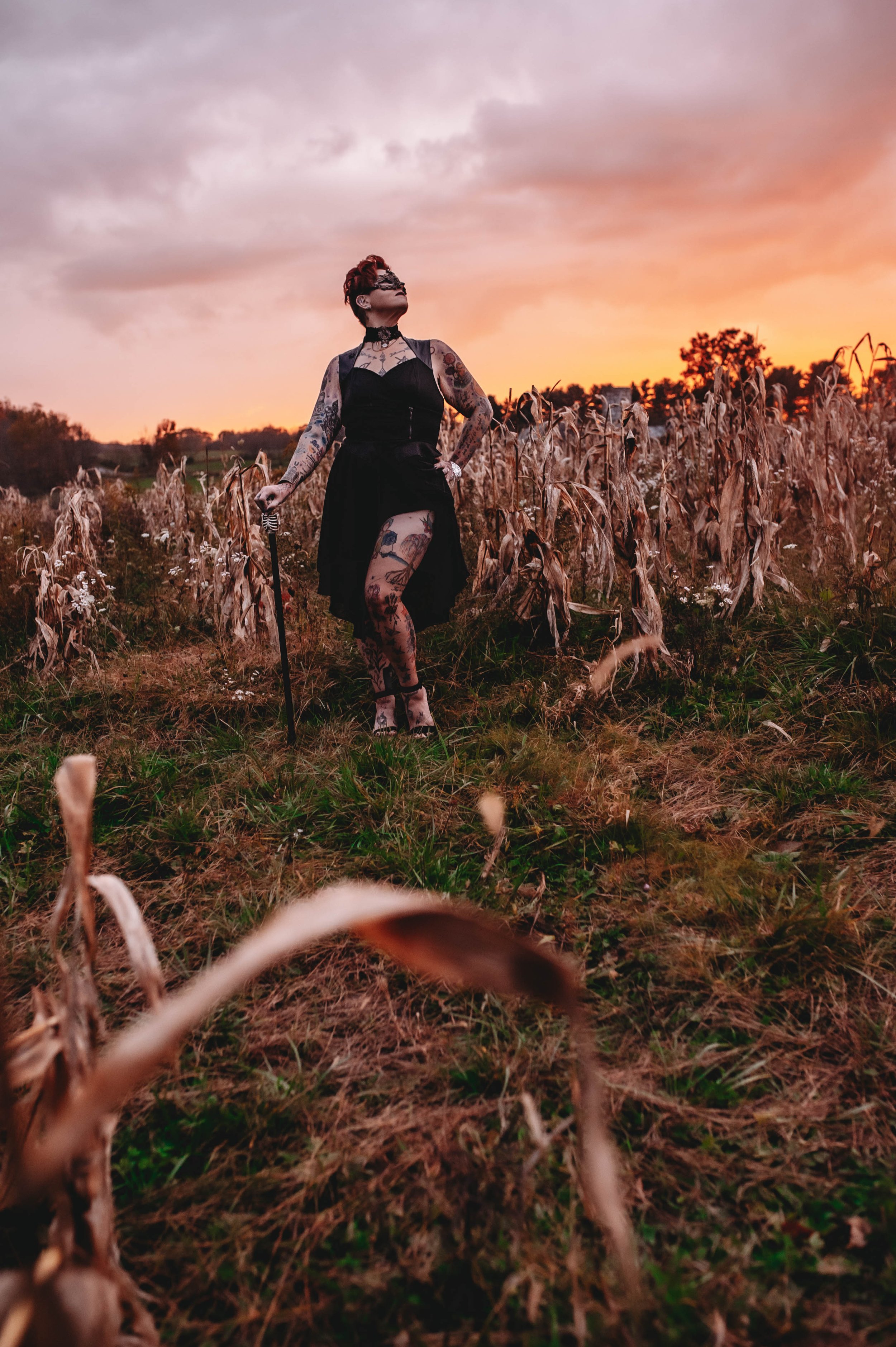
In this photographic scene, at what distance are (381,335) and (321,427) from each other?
0.50 metres

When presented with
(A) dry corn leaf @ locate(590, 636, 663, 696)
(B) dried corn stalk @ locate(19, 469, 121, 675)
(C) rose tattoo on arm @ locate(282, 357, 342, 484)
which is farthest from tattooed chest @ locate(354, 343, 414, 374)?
(B) dried corn stalk @ locate(19, 469, 121, 675)

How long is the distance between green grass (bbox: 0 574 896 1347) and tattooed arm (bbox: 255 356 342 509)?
1240mm

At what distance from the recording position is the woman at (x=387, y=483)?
3480mm

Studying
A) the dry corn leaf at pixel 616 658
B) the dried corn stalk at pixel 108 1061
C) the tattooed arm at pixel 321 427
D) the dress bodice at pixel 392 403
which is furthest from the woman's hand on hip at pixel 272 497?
the dried corn stalk at pixel 108 1061

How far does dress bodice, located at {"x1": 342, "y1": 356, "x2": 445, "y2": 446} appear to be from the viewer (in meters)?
3.48

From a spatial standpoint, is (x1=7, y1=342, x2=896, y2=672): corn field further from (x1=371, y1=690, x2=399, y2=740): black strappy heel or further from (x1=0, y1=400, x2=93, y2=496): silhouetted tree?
(x1=0, y1=400, x2=93, y2=496): silhouetted tree

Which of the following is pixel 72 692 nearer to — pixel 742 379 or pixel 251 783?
pixel 251 783

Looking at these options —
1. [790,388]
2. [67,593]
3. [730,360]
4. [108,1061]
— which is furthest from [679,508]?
[790,388]

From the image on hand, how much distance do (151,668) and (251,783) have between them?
169 centimetres

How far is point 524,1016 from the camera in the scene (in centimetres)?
191

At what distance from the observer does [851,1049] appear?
1757 millimetres

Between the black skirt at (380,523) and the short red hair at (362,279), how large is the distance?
0.62 meters

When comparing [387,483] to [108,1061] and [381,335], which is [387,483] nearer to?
[381,335]

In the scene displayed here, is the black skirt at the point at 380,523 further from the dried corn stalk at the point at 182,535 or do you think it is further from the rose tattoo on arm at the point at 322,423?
the dried corn stalk at the point at 182,535
